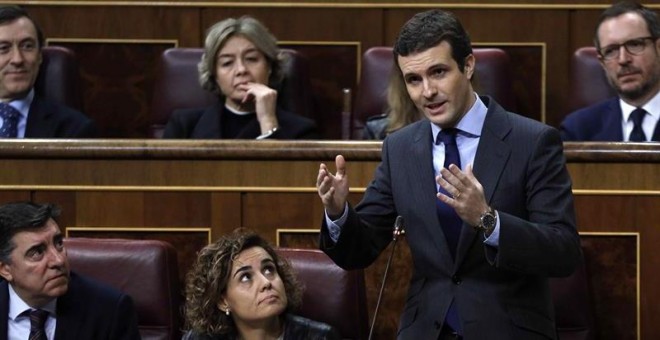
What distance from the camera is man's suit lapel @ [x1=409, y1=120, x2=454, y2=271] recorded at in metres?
1.45

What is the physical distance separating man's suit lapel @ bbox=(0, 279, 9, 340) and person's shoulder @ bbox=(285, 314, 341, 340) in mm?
390

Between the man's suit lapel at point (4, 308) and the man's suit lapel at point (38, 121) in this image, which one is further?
the man's suit lapel at point (38, 121)

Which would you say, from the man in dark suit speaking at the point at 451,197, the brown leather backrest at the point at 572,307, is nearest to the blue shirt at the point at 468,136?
the man in dark suit speaking at the point at 451,197

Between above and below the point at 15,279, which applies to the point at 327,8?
above

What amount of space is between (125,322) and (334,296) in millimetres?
274

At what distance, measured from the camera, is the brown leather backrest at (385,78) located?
250 cm

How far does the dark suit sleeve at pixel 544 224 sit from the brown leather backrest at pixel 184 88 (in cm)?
118

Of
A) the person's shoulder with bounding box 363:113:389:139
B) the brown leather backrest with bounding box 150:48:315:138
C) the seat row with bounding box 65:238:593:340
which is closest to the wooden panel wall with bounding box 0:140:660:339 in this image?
the seat row with bounding box 65:238:593:340

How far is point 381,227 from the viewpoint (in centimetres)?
151

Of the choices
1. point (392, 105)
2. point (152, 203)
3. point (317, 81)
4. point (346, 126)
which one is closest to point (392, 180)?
point (152, 203)

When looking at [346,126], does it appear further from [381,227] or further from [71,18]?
[381,227]

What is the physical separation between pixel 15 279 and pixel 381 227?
0.60 metres

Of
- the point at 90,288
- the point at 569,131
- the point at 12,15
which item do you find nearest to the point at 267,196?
the point at 90,288

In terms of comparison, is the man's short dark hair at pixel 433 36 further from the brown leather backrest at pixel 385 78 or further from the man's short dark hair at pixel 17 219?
the brown leather backrest at pixel 385 78
